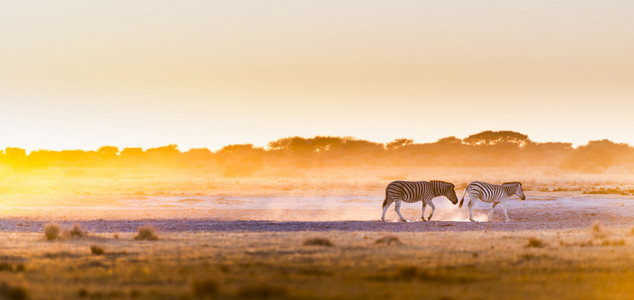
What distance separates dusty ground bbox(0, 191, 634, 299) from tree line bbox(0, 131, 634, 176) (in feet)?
332

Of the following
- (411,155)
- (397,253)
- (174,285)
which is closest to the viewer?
(174,285)

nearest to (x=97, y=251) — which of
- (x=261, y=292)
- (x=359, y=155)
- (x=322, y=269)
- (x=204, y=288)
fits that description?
(x=322, y=269)

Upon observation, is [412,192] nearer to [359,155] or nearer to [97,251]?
[97,251]

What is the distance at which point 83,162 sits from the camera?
15475 cm

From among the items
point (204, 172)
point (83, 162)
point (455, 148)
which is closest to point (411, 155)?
point (455, 148)

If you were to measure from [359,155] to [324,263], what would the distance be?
12623cm

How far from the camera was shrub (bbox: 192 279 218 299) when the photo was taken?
12.4 m

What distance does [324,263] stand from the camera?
55.1 feet

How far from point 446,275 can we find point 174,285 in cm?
556

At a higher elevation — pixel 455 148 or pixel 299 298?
pixel 455 148

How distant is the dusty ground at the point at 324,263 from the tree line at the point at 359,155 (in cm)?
10108

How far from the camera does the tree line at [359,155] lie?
5325 inches

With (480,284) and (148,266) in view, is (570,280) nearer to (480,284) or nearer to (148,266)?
(480,284)

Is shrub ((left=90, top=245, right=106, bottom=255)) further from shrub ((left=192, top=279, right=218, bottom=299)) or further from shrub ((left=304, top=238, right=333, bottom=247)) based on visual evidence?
shrub ((left=192, top=279, right=218, bottom=299))
